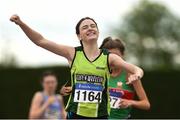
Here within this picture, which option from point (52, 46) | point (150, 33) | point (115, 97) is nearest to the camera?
point (52, 46)

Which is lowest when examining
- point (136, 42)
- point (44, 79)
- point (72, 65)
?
point (72, 65)

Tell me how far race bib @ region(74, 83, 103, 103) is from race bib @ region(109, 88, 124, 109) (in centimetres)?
109

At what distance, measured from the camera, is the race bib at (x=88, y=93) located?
6.57 meters

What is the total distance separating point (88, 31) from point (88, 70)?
38cm

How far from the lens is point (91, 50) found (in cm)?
659

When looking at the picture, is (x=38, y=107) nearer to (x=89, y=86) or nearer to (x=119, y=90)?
(x=119, y=90)

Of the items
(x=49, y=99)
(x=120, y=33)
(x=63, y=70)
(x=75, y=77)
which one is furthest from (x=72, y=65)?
(x=120, y=33)

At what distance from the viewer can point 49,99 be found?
11.9 metres

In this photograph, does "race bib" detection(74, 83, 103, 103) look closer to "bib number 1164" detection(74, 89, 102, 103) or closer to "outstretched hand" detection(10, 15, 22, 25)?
"bib number 1164" detection(74, 89, 102, 103)

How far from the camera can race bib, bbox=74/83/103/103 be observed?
6.57 meters

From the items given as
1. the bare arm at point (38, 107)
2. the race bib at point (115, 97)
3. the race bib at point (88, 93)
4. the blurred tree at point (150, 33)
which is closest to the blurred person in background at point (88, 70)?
the race bib at point (88, 93)

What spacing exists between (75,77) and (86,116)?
39 cm

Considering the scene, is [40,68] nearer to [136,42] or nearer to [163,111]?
[163,111]

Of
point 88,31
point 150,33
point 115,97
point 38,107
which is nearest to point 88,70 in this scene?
point 88,31
